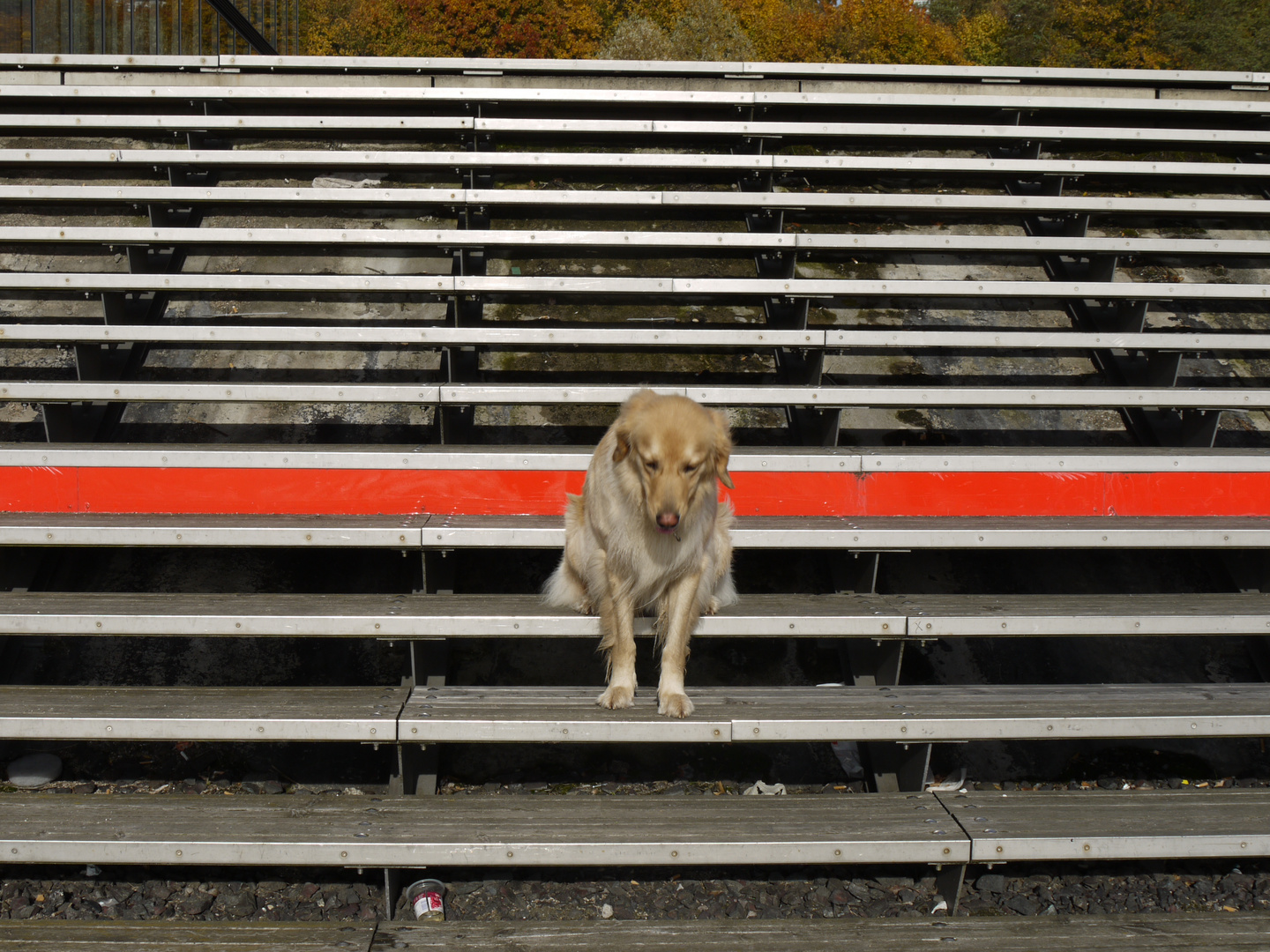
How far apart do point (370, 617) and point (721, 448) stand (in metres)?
1.00

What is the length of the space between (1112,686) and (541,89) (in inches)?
143

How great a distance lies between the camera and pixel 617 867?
6.29ft

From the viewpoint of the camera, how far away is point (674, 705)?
193cm

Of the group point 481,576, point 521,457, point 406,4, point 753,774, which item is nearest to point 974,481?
point 753,774

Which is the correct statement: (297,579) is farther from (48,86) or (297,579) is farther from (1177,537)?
(48,86)

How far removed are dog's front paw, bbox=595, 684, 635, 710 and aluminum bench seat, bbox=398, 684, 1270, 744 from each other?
28mm

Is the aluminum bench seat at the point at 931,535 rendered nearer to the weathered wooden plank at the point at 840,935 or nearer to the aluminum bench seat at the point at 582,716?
the aluminum bench seat at the point at 582,716

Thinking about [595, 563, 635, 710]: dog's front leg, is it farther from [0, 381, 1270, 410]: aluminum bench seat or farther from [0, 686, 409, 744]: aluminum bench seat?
[0, 381, 1270, 410]: aluminum bench seat

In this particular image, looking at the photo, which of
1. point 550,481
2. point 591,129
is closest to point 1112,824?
point 550,481

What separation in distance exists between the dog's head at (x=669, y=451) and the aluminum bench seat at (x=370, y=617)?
41 cm

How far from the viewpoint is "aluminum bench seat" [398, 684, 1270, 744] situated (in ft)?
6.11

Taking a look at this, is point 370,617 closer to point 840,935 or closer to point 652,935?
point 652,935

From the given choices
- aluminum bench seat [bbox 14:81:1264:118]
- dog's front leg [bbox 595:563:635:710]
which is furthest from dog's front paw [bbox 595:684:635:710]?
aluminum bench seat [bbox 14:81:1264:118]

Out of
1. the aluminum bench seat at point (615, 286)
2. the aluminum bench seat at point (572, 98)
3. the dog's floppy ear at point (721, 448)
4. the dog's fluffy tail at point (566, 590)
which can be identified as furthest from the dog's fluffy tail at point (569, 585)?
the aluminum bench seat at point (572, 98)
